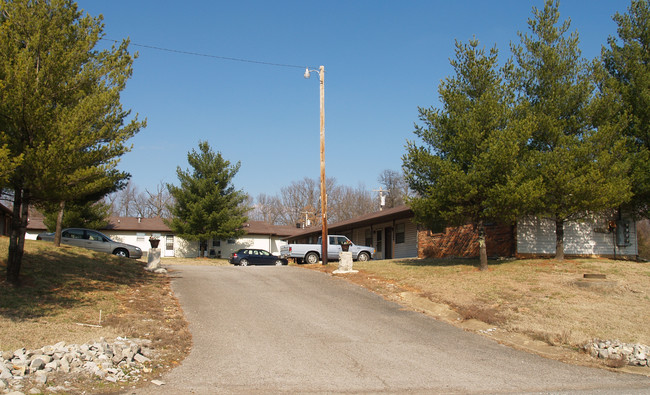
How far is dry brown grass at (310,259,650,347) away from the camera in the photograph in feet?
32.3

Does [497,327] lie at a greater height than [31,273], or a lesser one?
lesser

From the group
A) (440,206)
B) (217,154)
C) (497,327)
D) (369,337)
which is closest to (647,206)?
(440,206)

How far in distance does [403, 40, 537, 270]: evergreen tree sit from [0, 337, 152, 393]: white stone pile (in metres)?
11.2

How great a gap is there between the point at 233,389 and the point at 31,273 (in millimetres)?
8688

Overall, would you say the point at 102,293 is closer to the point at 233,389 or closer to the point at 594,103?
the point at 233,389

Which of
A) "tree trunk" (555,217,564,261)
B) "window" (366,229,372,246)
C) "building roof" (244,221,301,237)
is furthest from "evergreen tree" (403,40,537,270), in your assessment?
"building roof" (244,221,301,237)

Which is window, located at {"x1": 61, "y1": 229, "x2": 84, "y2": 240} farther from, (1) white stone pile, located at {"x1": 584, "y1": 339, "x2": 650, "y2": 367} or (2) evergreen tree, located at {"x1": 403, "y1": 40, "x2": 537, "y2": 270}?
(1) white stone pile, located at {"x1": 584, "y1": 339, "x2": 650, "y2": 367}

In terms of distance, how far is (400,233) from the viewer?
90.1ft

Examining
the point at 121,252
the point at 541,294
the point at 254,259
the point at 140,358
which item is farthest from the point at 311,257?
the point at 140,358

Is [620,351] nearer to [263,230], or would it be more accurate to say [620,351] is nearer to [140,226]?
[263,230]

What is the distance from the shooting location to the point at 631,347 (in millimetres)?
8445

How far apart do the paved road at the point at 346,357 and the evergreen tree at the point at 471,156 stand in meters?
4.96

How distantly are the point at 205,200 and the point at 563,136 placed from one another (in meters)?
25.6

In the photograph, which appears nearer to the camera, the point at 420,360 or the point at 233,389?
the point at 233,389
